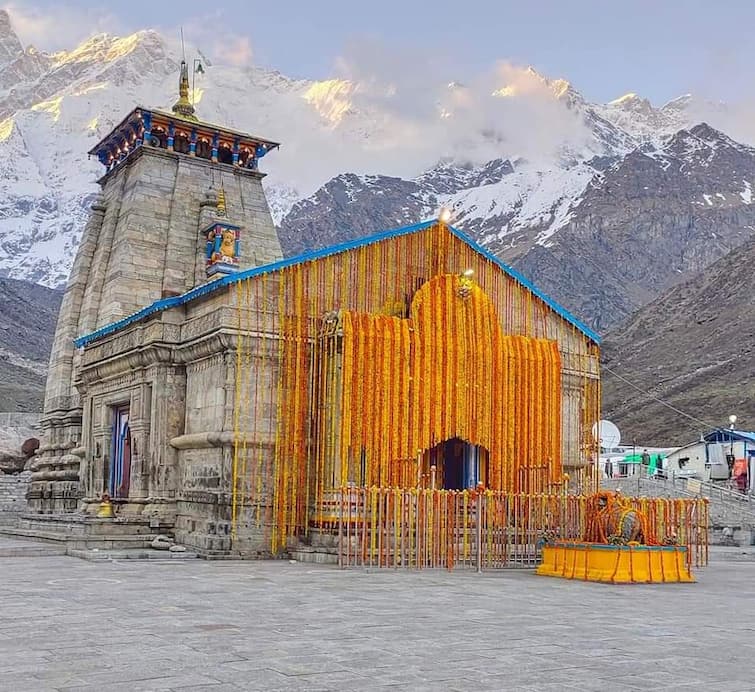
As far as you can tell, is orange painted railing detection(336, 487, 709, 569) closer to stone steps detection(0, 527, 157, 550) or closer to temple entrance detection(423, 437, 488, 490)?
temple entrance detection(423, 437, 488, 490)

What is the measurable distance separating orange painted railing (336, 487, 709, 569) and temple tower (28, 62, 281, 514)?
10684mm

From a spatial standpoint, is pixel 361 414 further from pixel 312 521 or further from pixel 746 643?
pixel 746 643

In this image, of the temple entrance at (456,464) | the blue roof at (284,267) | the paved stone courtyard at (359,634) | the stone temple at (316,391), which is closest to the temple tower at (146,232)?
the stone temple at (316,391)

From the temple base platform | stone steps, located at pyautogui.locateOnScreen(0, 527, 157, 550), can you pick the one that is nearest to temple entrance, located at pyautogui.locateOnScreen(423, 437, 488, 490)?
the temple base platform

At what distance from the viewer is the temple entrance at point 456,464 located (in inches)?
913

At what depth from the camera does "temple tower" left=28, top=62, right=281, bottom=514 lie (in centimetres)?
2866

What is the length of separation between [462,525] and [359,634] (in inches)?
392

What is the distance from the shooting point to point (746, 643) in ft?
32.5

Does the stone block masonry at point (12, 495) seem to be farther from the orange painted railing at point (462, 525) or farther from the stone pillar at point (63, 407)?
the orange painted railing at point (462, 525)

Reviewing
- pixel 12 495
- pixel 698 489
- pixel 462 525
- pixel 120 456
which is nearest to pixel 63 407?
pixel 120 456

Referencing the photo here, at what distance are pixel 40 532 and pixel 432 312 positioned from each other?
1102cm

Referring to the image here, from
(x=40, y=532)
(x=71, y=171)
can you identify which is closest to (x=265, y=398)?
(x=40, y=532)

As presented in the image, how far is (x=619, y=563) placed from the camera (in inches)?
650

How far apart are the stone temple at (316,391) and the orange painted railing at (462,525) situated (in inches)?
52.7
